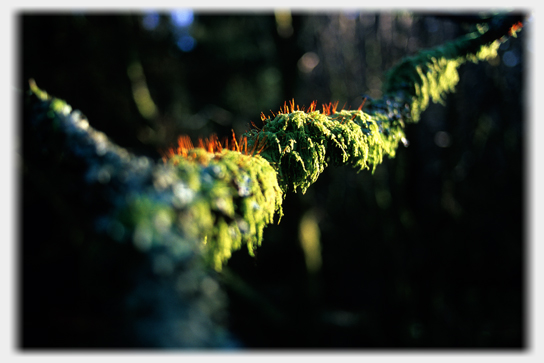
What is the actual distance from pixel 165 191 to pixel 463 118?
834 cm

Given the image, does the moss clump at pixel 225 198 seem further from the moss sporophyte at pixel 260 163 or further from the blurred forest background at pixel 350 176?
the blurred forest background at pixel 350 176

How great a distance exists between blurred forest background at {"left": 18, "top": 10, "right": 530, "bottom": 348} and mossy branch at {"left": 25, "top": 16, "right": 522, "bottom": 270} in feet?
14.0

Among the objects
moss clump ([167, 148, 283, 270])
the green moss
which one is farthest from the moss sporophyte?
the green moss

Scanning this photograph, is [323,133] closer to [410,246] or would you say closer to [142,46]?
[410,246]

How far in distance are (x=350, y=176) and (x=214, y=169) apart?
7876 millimetres

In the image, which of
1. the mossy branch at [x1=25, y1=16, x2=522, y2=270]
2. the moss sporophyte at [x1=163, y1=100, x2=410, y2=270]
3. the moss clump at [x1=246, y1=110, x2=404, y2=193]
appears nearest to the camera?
the mossy branch at [x1=25, y1=16, x2=522, y2=270]

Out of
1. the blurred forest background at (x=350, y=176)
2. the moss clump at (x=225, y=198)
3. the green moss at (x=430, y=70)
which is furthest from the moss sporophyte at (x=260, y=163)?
the blurred forest background at (x=350, y=176)

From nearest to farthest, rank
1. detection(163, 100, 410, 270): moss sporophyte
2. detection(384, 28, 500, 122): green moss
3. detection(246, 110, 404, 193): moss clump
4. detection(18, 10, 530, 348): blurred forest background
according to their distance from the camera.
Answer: detection(163, 100, 410, 270): moss sporophyte → detection(246, 110, 404, 193): moss clump → detection(384, 28, 500, 122): green moss → detection(18, 10, 530, 348): blurred forest background

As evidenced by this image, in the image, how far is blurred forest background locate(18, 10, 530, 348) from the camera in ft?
20.1

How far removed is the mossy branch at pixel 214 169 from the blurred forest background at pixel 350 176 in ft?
14.0

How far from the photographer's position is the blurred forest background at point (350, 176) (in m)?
6.13

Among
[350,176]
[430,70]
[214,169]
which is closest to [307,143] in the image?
[214,169]

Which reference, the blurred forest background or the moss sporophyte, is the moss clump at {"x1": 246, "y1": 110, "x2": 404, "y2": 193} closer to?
the moss sporophyte

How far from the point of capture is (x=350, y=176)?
8836 millimetres
